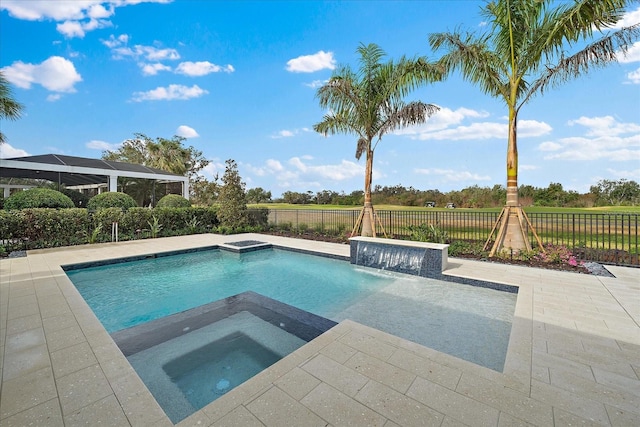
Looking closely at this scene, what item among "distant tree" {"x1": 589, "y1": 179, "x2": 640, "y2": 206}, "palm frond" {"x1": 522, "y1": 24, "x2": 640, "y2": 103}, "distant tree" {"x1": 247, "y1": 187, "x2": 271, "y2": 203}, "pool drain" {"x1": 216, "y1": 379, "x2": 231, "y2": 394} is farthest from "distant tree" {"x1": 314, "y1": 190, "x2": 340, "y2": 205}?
"pool drain" {"x1": 216, "y1": 379, "x2": 231, "y2": 394}

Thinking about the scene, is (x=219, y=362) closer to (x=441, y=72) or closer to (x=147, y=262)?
(x=147, y=262)

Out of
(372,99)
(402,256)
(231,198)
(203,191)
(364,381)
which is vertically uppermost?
(372,99)

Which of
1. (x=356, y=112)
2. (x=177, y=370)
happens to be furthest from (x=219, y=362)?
(x=356, y=112)

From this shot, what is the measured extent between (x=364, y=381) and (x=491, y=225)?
9621 millimetres

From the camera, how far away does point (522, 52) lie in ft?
21.8

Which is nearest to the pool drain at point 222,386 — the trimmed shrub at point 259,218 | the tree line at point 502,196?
the tree line at point 502,196

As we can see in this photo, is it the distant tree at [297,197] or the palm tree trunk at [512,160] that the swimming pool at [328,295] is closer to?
the palm tree trunk at [512,160]

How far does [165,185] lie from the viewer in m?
26.3

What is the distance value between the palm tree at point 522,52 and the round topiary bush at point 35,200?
1451 cm

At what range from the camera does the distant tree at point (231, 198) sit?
1342cm

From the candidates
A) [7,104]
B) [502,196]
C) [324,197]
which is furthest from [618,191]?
[7,104]

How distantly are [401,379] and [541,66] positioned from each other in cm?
825

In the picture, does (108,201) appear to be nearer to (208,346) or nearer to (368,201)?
(368,201)

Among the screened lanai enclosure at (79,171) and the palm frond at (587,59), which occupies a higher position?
the palm frond at (587,59)
